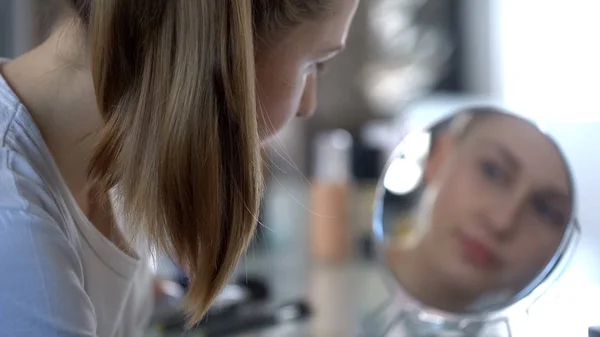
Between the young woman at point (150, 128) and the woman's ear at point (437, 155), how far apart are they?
0.27 meters

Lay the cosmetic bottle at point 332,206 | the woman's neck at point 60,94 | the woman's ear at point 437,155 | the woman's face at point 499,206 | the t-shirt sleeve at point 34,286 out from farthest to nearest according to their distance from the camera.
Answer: the cosmetic bottle at point 332,206 → the woman's ear at point 437,155 → the woman's face at point 499,206 → the woman's neck at point 60,94 → the t-shirt sleeve at point 34,286

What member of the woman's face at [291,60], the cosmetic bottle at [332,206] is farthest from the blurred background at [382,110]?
the woman's face at [291,60]

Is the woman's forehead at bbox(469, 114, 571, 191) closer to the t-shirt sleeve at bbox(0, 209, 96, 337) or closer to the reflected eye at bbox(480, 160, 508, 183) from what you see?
the reflected eye at bbox(480, 160, 508, 183)

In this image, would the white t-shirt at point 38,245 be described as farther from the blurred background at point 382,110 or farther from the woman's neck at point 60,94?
the blurred background at point 382,110

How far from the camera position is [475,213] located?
0.74 metres

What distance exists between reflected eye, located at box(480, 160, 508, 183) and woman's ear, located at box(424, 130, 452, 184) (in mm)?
62

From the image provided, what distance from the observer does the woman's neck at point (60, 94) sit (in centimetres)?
56

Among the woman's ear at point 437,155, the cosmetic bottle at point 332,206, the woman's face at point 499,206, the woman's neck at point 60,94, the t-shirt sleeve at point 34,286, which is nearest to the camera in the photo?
the t-shirt sleeve at point 34,286

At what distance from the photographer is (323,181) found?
114 centimetres

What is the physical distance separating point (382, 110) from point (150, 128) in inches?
42.5

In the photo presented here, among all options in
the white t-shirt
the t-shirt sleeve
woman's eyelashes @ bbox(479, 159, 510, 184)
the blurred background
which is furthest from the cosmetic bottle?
the t-shirt sleeve

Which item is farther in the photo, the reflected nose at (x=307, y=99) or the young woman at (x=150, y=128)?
the reflected nose at (x=307, y=99)

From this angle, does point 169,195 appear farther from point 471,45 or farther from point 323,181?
point 471,45

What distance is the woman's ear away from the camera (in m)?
0.80
